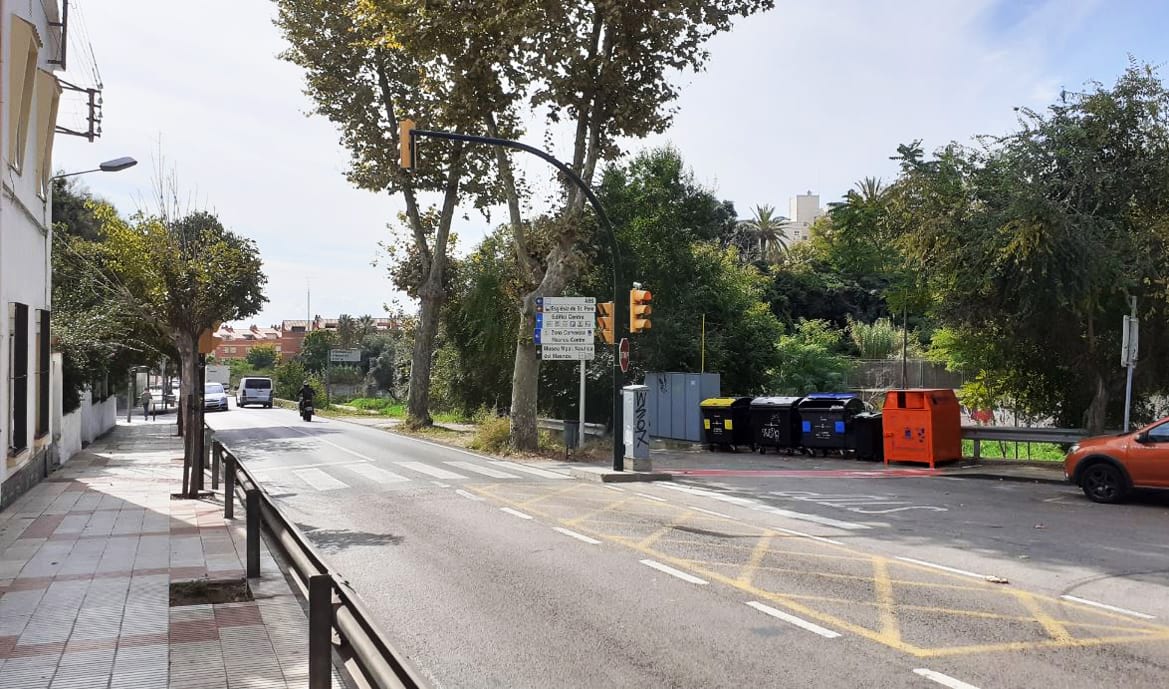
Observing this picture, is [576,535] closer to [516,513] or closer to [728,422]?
[516,513]

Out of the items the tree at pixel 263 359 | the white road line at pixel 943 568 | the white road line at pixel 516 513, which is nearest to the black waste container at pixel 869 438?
the white road line at pixel 516 513

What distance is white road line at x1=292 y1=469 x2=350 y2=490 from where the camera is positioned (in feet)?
46.9

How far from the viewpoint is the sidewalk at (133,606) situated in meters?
5.30

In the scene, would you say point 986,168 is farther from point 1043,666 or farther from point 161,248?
point 161,248

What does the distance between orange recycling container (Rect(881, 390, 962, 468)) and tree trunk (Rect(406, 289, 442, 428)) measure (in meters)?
17.4

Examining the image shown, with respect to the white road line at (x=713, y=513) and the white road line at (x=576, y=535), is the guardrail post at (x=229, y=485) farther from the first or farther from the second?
the white road line at (x=713, y=513)

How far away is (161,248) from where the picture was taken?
19.5 metres

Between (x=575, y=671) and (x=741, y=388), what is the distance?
22057 mm

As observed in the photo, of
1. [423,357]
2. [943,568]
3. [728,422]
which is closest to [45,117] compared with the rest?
[943,568]

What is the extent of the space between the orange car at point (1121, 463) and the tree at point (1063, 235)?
408cm

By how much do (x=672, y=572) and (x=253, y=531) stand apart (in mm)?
3777

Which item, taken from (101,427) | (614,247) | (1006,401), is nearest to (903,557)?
(614,247)

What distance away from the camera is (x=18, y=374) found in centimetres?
1275

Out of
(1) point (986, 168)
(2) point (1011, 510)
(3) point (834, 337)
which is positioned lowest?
(2) point (1011, 510)
